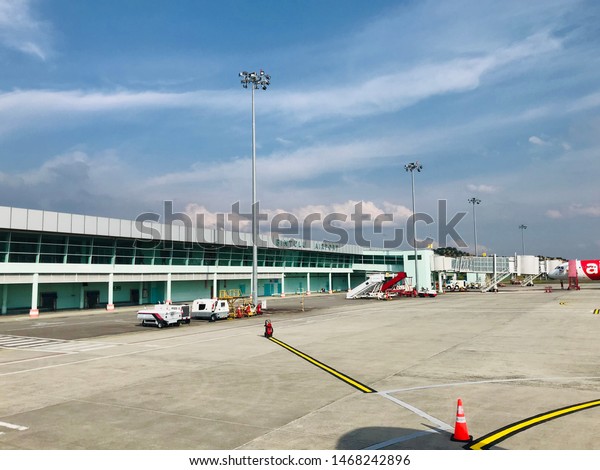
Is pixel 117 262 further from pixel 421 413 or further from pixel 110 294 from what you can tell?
pixel 421 413

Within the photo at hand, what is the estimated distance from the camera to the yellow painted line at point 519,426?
988 centimetres

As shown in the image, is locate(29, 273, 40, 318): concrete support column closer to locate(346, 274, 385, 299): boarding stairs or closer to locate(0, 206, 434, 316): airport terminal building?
locate(0, 206, 434, 316): airport terminal building

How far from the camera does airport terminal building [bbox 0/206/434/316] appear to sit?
49312mm

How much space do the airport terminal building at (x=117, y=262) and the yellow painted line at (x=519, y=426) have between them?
49.3 m

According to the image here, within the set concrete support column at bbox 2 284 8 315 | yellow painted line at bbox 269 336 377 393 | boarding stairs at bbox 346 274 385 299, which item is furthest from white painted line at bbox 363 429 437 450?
boarding stairs at bbox 346 274 385 299

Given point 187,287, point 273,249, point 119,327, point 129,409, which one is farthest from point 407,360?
point 273,249

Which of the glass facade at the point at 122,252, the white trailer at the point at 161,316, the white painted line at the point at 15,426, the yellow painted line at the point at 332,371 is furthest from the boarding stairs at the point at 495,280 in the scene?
the white painted line at the point at 15,426

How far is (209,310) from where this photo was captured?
140 ft

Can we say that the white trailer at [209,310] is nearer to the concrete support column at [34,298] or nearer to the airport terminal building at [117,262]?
the concrete support column at [34,298]

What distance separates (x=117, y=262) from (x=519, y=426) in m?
57.0

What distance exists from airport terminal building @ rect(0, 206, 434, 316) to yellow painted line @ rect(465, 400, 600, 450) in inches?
1941

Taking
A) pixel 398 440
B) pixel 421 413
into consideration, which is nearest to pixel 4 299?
pixel 421 413

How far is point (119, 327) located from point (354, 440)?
1247 inches

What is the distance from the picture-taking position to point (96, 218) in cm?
5484
